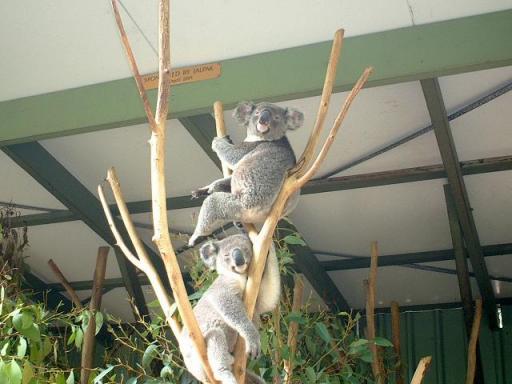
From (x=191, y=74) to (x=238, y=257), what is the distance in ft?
8.82

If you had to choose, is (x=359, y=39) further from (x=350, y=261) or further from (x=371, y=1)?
(x=350, y=261)

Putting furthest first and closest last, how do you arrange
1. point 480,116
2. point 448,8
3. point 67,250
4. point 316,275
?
point 67,250 < point 316,275 < point 480,116 < point 448,8

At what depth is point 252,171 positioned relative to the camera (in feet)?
8.06

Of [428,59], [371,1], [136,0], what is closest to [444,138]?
[428,59]

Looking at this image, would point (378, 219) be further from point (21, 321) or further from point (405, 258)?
point (21, 321)

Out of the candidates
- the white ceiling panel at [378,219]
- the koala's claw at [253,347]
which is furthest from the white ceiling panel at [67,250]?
the koala's claw at [253,347]

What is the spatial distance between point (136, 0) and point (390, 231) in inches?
116

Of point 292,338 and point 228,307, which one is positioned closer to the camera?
point 228,307

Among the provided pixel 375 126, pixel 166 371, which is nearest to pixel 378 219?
pixel 375 126

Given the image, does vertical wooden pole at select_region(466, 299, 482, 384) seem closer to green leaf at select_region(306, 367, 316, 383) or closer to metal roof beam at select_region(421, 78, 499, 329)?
metal roof beam at select_region(421, 78, 499, 329)

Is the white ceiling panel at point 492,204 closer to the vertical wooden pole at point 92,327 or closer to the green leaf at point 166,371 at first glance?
the vertical wooden pole at point 92,327

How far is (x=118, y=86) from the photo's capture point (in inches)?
191

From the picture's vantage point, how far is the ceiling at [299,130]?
4.36 m

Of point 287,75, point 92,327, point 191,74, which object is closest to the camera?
point 287,75
